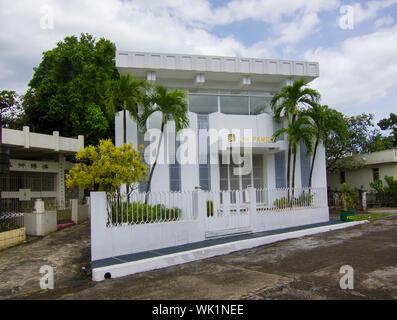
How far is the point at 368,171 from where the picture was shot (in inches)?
863

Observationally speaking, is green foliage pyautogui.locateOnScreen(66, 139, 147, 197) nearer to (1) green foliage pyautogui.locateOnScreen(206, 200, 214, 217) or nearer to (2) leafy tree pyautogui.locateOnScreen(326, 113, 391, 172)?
(1) green foliage pyautogui.locateOnScreen(206, 200, 214, 217)

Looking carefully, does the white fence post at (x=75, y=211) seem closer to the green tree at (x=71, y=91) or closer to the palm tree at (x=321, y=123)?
the green tree at (x=71, y=91)

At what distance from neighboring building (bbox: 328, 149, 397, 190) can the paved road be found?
12386mm

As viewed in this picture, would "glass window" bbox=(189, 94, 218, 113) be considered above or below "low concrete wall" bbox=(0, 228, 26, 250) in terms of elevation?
above

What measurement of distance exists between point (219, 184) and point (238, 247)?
4615mm

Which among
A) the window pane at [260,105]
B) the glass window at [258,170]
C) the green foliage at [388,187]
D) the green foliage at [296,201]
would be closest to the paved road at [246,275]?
the green foliage at [296,201]

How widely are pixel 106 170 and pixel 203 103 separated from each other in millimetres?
7539

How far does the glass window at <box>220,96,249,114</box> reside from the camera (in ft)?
46.6

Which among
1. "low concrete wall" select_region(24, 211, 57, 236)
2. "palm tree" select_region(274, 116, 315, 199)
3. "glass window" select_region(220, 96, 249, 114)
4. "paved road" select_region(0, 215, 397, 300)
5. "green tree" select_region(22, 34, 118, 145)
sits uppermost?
"green tree" select_region(22, 34, 118, 145)

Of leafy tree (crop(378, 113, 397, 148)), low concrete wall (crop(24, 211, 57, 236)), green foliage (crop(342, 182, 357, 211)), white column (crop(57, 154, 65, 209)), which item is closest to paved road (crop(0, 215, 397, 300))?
low concrete wall (crop(24, 211, 57, 236))

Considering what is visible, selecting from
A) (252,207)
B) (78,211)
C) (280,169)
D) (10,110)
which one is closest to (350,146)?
(280,169)

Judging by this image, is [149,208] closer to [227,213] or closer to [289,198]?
[227,213]

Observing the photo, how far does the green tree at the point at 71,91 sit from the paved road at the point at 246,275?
1111 cm
